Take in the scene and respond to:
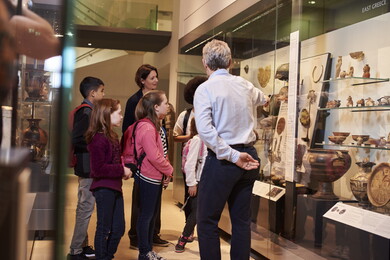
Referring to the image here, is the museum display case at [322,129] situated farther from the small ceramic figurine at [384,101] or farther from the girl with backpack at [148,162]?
the girl with backpack at [148,162]

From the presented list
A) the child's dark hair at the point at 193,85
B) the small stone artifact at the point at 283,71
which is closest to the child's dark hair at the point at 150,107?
the child's dark hair at the point at 193,85

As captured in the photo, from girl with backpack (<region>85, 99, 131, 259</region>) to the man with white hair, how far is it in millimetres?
703

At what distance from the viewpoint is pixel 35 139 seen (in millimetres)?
1031

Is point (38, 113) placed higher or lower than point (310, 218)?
higher

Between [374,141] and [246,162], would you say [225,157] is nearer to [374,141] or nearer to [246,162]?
[246,162]

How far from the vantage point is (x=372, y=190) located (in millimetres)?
3053

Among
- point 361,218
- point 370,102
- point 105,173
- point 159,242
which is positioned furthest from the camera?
point 159,242

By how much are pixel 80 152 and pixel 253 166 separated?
121 centimetres

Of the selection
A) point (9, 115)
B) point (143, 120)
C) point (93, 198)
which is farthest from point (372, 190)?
point (9, 115)

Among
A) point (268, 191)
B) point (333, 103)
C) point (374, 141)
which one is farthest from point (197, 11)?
point (374, 141)

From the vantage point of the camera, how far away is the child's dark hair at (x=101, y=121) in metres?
3.21

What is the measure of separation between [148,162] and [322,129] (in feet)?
4.11

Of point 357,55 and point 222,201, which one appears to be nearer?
point 222,201

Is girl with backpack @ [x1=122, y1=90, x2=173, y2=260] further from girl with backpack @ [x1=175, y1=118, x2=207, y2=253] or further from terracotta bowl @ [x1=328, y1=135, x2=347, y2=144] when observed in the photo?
terracotta bowl @ [x1=328, y1=135, x2=347, y2=144]
